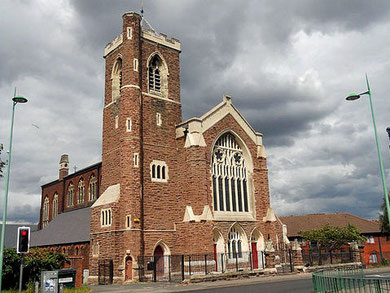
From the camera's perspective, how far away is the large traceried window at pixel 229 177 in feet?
113

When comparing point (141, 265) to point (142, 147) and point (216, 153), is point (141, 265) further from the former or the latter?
point (216, 153)

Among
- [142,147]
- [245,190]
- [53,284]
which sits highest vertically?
[142,147]

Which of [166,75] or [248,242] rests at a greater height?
[166,75]

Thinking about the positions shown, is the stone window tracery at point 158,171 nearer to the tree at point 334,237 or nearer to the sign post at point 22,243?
the sign post at point 22,243

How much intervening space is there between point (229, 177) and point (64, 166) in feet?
103

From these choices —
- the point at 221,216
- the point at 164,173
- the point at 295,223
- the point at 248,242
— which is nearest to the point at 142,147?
the point at 164,173

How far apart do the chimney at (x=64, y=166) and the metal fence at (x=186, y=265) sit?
30878mm

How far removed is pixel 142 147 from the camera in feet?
105

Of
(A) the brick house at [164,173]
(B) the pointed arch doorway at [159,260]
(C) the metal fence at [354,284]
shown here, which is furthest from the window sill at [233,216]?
(C) the metal fence at [354,284]

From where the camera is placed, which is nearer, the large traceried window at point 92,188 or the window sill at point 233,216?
the window sill at point 233,216

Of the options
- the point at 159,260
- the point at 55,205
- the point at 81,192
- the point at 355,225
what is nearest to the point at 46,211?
the point at 55,205

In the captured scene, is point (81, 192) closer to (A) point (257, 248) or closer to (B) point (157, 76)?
(B) point (157, 76)

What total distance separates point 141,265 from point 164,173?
8021mm

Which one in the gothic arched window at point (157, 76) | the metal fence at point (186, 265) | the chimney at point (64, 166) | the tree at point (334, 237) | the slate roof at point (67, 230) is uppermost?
the gothic arched window at point (157, 76)
